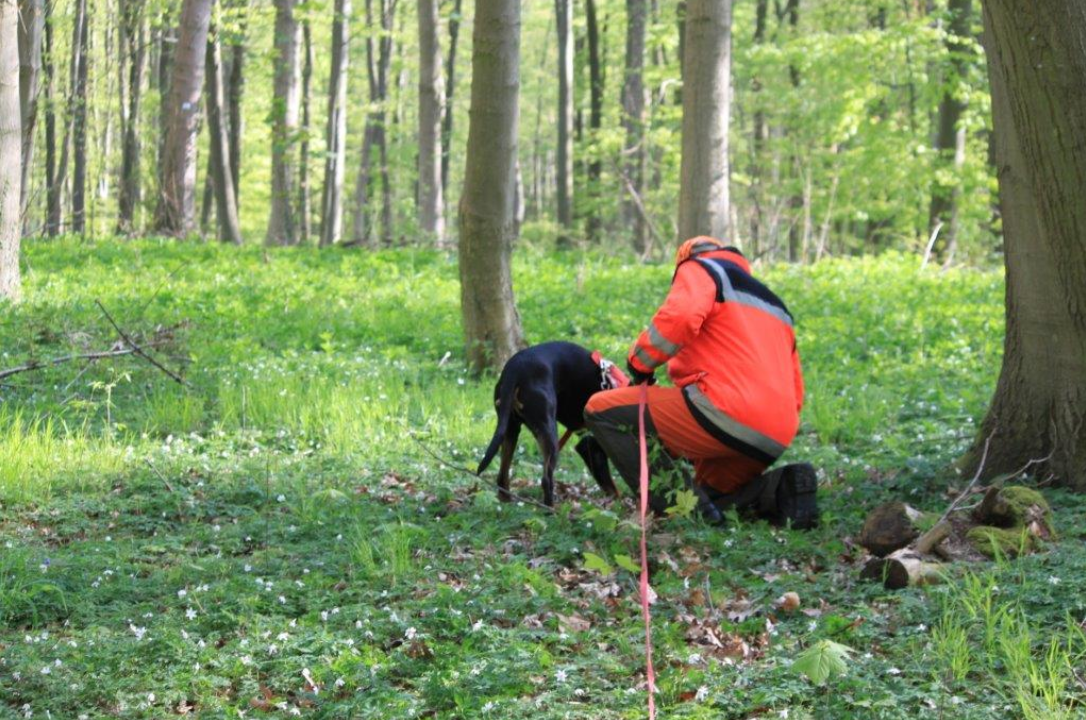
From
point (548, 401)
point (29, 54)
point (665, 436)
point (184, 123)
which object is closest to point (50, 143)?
point (184, 123)

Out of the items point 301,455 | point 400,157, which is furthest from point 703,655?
point 400,157

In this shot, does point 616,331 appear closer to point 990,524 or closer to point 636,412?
point 636,412

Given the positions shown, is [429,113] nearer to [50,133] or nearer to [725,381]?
[50,133]

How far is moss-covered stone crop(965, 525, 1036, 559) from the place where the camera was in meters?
5.15

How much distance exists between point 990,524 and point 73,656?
409 centimetres

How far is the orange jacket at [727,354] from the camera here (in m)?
6.02

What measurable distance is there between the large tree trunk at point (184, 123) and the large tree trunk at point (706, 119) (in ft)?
30.9

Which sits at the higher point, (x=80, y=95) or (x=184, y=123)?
(x=80, y=95)

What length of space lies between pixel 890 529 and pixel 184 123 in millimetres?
16170

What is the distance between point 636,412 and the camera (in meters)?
6.48

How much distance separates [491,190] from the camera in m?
9.70

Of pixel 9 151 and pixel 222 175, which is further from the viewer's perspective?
pixel 222 175

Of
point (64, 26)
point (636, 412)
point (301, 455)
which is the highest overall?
point (64, 26)

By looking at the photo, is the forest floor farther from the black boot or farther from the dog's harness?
the dog's harness
